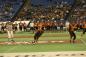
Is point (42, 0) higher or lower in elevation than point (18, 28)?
higher

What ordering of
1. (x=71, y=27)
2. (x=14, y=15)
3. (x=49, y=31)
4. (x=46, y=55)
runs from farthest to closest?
1. (x=14, y=15)
2. (x=49, y=31)
3. (x=71, y=27)
4. (x=46, y=55)

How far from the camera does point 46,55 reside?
21031 mm

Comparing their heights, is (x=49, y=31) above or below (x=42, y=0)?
below

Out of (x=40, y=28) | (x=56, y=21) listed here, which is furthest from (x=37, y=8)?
(x=40, y=28)

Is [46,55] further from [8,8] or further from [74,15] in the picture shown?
[8,8]

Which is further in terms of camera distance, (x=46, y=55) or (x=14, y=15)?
(x=14, y=15)

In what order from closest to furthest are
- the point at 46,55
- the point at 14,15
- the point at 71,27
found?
the point at 46,55
the point at 71,27
the point at 14,15

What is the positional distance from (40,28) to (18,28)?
19500mm

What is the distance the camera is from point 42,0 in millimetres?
55781

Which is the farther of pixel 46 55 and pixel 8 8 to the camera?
pixel 8 8

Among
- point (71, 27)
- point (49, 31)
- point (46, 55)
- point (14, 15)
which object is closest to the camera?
point (46, 55)

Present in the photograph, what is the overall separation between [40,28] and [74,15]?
2186 centimetres

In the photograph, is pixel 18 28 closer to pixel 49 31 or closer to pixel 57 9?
pixel 49 31

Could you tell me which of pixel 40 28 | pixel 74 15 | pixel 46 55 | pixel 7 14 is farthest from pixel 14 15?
pixel 46 55
